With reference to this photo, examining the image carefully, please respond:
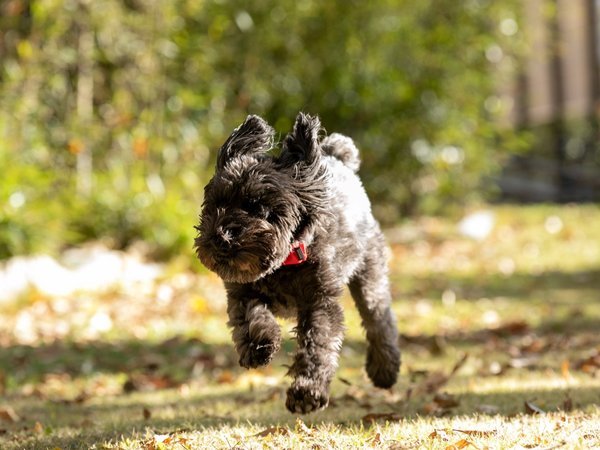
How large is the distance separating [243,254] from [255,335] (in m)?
0.44

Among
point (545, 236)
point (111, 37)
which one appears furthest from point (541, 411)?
point (545, 236)

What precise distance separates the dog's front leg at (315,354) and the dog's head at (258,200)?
1.20 ft

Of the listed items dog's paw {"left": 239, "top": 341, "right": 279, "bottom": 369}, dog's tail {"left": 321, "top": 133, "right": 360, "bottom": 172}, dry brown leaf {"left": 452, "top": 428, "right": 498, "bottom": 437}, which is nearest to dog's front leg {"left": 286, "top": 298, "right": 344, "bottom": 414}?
dog's paw {"left": 239, "top": 341, "right": 279, "bottom": 369}

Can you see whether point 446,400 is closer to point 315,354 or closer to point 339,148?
point 315,354

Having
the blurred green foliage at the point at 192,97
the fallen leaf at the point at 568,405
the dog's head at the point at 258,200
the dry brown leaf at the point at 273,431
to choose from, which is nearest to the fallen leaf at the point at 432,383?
the fallen leaf at the point at 568,405

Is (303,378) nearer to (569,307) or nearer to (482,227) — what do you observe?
(569,307)

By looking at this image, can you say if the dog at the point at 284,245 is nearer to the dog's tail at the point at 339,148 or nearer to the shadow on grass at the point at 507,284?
the dog's tail at the point at 339,148

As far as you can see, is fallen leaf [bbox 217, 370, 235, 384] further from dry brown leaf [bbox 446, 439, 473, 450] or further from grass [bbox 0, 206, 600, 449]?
dry brown leaf [bbox 446, 439, 473, 450]

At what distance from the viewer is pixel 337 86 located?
558 inches

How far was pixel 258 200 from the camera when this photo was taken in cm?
423

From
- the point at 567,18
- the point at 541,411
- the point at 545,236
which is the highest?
the point at 567,18

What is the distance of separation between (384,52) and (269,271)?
10830 millimetres

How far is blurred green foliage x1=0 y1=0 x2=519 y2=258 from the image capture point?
1106 cm

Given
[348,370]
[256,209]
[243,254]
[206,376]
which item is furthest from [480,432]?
[206,376]
